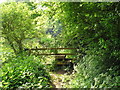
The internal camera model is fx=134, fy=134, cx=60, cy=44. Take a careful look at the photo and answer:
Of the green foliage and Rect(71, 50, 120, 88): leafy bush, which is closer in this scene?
Rect(71, 50, 120, 88): leafy bush

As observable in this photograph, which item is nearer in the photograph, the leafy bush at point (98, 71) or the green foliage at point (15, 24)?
the leafy bush at point (98, 71)

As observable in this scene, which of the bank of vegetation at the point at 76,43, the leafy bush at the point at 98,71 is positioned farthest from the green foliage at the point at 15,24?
the leafy bush at the point at 98,71

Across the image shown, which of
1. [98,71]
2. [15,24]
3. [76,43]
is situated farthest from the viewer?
[76,43]

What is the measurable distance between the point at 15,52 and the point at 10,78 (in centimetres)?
235

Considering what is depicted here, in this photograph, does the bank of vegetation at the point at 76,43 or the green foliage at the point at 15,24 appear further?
the green foliage at the point at 15,24

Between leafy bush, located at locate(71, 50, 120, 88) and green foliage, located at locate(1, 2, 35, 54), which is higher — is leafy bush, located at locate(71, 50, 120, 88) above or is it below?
below

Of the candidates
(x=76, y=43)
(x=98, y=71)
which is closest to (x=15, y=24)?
(x=76, y=43)

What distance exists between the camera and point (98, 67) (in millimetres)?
2592

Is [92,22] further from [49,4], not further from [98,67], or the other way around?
[49,4]

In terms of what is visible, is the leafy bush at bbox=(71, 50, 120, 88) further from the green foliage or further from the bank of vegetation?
the green foliage

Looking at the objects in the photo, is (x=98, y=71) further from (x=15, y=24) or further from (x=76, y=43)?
(x=15, y=24)

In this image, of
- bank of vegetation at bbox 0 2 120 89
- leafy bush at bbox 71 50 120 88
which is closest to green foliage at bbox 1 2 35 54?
bank of vegetation at bbox 0 2 120 89

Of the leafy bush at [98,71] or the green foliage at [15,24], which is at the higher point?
the green foliage at [15,24]

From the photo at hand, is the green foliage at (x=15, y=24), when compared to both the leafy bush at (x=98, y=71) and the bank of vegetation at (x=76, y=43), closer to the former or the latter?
the bank of vegetation at (x=76, y=43)
